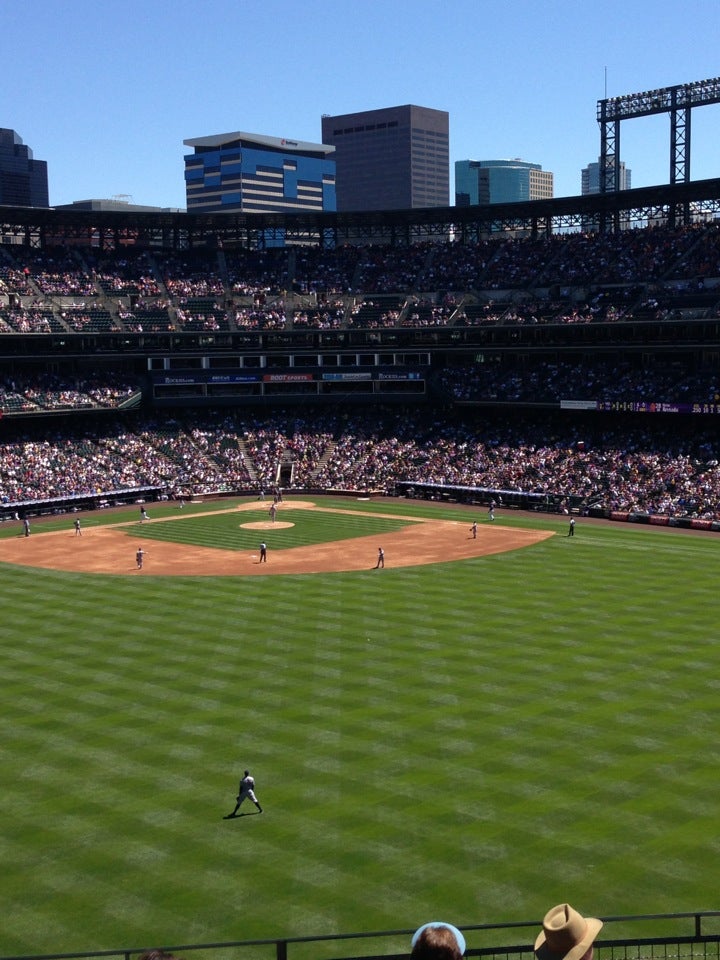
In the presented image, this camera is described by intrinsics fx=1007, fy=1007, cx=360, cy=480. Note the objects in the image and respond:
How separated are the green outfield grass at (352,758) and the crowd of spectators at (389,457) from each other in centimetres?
2706

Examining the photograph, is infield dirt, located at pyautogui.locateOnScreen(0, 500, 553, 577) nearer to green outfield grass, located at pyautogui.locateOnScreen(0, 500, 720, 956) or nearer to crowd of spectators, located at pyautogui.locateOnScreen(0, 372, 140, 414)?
green outfield grass, located at pyautogui.locateOnScreen(0, 500, 720, 956)

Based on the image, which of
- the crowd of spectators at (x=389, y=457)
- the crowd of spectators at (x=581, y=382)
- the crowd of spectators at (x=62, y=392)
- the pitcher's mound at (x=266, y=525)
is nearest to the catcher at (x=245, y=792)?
the pitcher's mound at (x=266, y=525)

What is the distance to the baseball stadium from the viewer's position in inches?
843

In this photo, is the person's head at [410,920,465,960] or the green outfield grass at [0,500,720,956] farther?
the green outfield grass at [0,500,720,956]

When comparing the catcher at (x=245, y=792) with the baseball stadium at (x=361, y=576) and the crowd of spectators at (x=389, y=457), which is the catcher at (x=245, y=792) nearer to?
the baseball stadium at (x=361, y=576)

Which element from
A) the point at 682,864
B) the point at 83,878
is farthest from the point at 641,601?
the point at 83,878

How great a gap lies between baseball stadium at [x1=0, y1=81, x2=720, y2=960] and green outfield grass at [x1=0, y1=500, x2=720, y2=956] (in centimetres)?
13

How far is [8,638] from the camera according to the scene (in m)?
40.6

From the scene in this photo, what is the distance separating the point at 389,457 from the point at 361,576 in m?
38.3

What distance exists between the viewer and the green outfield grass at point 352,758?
20.6 meters

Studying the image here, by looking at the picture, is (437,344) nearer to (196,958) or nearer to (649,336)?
(649,336)

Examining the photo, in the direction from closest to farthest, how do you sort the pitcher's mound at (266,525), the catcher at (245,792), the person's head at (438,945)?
the person's head at (438,945) → the catcher at (245,792) → the pitcher's mound at (266,525)

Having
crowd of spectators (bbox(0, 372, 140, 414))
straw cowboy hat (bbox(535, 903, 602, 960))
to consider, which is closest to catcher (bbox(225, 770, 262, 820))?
straw cowboy hat (bbox(535, 903, 602, 960))

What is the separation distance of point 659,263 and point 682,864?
3006 inches
